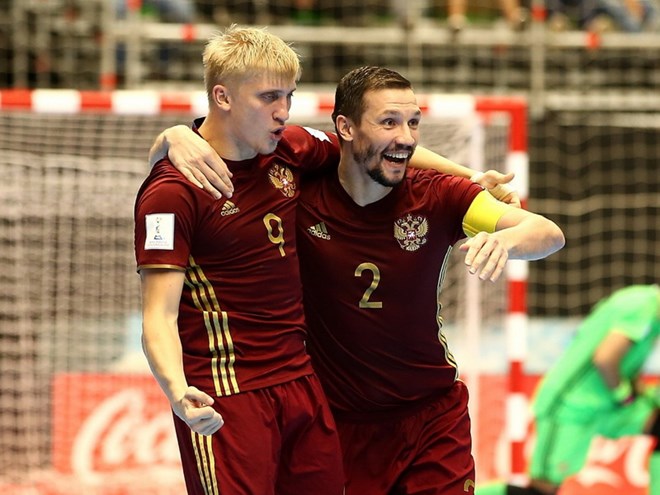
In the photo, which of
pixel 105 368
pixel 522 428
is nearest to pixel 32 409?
pixel 105 368

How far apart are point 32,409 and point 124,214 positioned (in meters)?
1.44

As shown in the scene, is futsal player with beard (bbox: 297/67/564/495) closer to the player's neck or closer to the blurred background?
the player's neck

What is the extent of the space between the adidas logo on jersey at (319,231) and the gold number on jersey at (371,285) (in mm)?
167

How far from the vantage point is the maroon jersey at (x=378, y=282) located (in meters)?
4.41

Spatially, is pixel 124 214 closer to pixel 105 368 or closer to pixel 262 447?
pixel 105 368

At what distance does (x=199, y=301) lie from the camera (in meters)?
4.01

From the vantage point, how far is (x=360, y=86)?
4.43 meters

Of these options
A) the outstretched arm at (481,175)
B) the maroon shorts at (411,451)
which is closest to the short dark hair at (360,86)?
the outstretched arm at (481,175)

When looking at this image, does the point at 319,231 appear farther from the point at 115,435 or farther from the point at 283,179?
the point at 115,435

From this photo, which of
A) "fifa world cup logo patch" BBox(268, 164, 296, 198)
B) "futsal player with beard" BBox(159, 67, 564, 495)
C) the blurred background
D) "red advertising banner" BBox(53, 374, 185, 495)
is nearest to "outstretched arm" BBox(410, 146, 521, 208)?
"futsal player with beard" BBox(159, 67, 564, 495)

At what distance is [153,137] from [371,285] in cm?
384

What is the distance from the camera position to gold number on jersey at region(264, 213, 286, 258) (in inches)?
161

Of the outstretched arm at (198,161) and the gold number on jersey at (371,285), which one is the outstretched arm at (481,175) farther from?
the gold number on jersey at (371,285)

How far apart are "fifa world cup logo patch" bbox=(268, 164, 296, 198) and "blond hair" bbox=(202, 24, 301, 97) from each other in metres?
0.35
